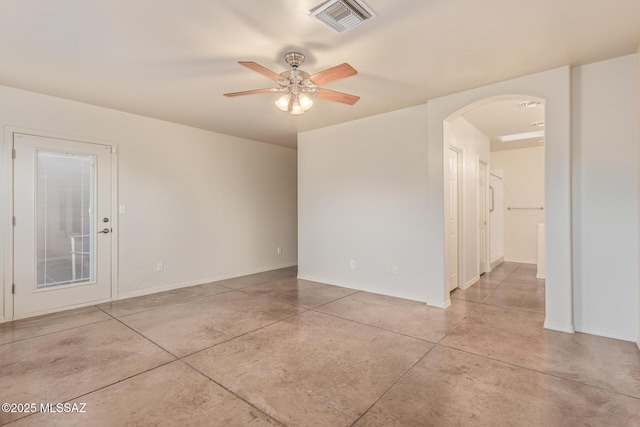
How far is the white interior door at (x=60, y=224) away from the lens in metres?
3.59

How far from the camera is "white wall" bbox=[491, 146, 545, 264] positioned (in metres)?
6.90

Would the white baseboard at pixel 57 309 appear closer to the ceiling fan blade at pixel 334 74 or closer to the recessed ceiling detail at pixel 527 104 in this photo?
the ceiling fan blade at pixel 334 74

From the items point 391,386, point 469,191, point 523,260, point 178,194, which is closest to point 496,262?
point 523,260

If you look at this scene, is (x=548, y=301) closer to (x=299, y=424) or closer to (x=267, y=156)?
(x=299, y=424)

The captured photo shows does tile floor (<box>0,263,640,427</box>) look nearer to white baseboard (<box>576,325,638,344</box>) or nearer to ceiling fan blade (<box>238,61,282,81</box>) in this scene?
white baseboard (<box>576,325,638,344</box>)

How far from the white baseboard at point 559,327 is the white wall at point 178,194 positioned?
4.70m

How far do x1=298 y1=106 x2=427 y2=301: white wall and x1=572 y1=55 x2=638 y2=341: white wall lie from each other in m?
1.59

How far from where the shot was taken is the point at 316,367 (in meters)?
→ 2.46

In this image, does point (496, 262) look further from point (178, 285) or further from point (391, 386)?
point (178, 285)

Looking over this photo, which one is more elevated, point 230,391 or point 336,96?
point 336,96

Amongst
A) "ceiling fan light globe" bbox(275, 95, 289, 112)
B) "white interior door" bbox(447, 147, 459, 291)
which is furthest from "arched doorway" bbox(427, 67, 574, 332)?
"ceiling fan light globe" bbox(275, 95, 289, 112)

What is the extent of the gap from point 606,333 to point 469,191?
2.61 m

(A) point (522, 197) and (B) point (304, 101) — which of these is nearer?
(B) point (304, 101)

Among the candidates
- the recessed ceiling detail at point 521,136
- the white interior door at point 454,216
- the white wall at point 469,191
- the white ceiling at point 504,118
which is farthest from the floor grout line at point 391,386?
the recessed ceiling detail at point 521,136
